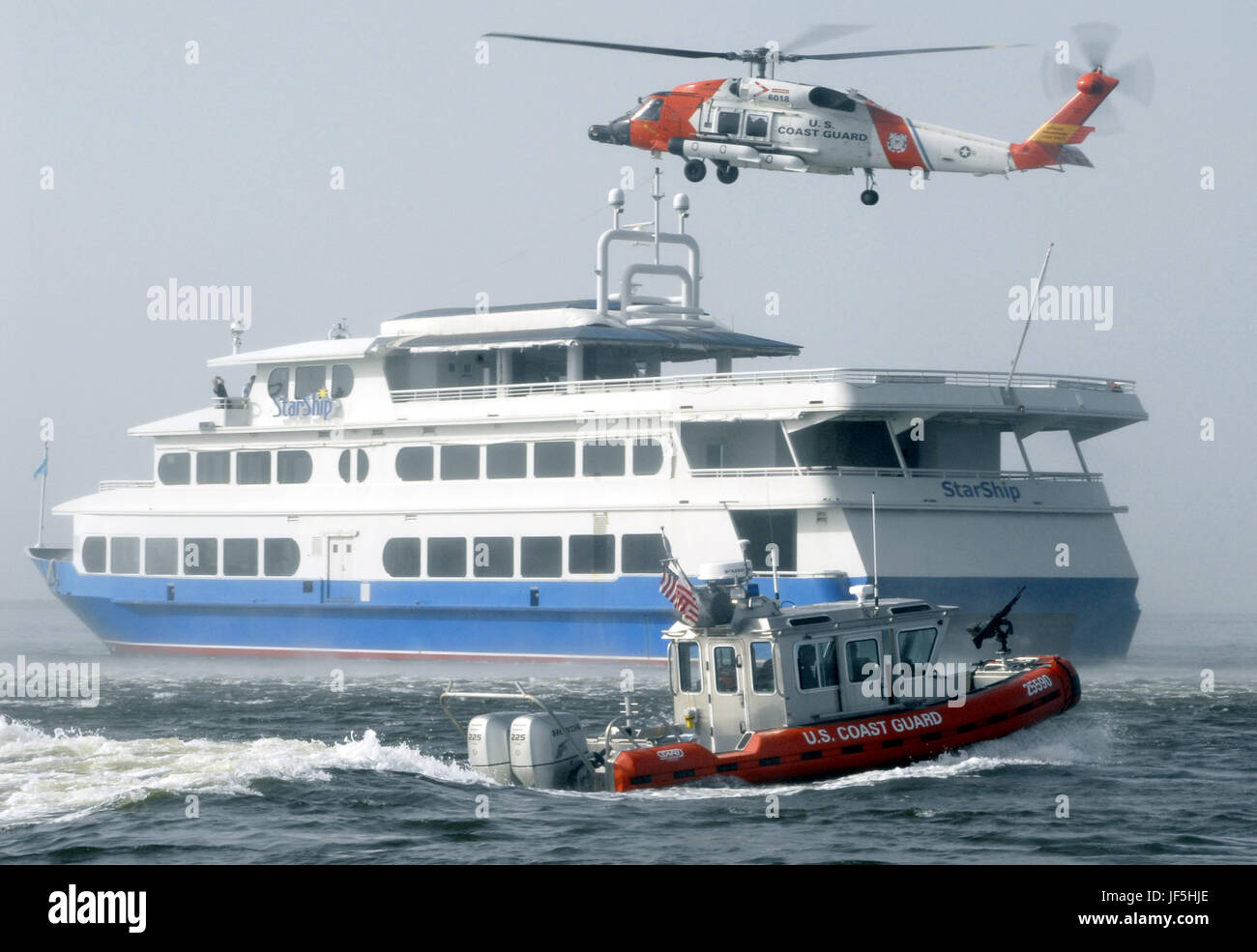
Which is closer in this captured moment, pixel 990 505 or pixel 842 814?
pixel 842 814

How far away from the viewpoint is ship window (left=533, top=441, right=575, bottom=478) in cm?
3281

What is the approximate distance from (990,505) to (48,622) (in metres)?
55.3

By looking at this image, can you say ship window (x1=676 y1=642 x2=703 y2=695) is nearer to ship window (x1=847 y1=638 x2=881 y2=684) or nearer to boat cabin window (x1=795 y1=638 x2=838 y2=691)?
boat cabin window (x1=795 y1=638 x2=838 y2=691)

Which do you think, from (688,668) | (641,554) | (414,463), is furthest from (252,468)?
(688,668)

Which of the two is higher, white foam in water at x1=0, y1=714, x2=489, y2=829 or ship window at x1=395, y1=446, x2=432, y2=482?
ship window at x1=395, y1=446, x2=432, y2=482

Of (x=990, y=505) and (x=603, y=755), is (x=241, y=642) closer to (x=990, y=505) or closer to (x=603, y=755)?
(x=990, y=505)

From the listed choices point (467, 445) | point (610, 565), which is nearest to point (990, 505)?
point (610, 565)

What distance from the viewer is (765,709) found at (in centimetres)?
1841

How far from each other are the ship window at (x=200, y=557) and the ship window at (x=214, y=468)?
1.33 meters

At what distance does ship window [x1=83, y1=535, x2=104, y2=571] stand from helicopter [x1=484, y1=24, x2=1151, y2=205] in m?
15.2

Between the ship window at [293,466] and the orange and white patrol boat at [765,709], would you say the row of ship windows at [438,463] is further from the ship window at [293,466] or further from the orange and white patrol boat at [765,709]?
the orange and white patrol boat at [765,709]

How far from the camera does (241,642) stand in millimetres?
37281

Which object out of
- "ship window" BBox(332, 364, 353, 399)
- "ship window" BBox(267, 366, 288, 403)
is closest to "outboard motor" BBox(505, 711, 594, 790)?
"ship window" BBox(332, 364, 353, 399)

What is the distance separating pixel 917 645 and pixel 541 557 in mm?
14631
